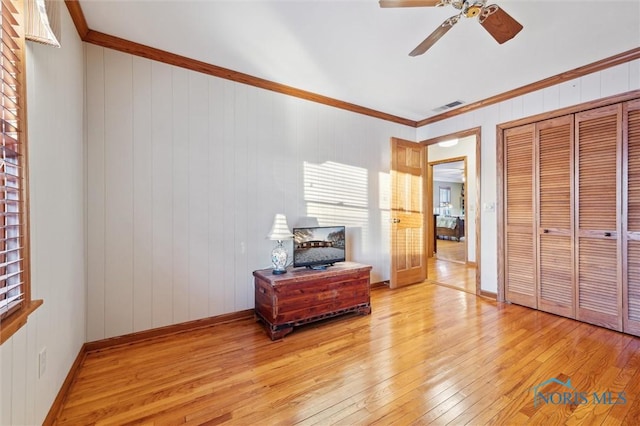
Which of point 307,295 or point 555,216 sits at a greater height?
point 555,216

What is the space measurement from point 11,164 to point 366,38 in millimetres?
2436

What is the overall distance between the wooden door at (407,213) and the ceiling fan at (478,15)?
2168 millimetres

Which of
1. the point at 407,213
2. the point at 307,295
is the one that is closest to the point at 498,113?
the point at 407,213

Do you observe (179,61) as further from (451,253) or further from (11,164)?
(451,253)

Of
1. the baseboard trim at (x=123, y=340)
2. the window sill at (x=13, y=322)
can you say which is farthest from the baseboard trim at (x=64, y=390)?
the window sill at (x=13, y=322)

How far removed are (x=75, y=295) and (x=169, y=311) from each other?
773 mm

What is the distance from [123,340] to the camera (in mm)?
2420

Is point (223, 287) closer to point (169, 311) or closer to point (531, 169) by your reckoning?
point (169, 311)

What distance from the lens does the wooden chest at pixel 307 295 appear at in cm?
258

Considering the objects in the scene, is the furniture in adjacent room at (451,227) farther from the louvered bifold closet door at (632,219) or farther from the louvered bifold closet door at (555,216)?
the louvered bifold closet door at (632,219)

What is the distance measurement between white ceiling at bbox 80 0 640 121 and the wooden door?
1233mm

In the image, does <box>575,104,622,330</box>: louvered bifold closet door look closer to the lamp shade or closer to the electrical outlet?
the lamp shade

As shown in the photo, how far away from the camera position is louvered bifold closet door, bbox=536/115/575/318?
118 inches

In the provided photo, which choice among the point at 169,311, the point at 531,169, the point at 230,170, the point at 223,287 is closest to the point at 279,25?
the point at 230,170
